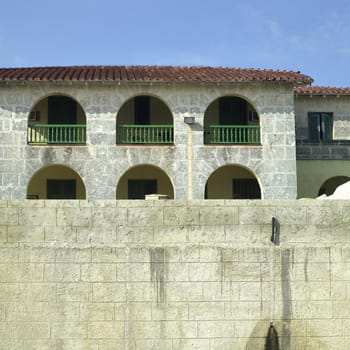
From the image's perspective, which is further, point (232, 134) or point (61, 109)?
point (61, 109)

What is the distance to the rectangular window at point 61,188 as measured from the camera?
23.5m

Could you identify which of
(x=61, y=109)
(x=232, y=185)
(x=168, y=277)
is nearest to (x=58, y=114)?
(x=61, y=109)

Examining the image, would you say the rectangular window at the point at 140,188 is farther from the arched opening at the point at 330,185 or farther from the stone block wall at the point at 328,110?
the arched opening at the point at 330,185

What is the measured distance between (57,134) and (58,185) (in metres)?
2.59

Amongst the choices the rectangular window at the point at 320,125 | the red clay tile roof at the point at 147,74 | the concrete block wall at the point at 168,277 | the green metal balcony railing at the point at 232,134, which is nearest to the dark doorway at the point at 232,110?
the green metal balcony railing at the point at 232,134

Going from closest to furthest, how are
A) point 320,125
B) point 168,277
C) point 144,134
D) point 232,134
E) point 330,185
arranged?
1. point 168,277
2. point 144,134
3. point 232,134
4. point 320,125
5. point 330,185

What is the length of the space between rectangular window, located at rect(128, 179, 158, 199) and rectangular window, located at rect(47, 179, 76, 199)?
8.02 feet

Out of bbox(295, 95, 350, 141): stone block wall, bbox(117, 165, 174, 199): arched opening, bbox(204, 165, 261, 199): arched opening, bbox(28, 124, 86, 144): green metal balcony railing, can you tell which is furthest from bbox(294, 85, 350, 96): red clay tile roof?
bbox(28, 124, 86, 144): green metal balcony railing

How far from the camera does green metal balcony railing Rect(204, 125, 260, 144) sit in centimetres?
2212

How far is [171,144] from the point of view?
71.4 ft

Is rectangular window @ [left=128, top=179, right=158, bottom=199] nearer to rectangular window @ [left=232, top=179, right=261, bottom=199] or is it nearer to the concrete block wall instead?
rectangular window @ [left=232, top=179, right=261, bottom=199]

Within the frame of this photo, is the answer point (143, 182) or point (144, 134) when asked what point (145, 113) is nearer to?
point (144, 134)

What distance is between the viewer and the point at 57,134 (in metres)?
22.0

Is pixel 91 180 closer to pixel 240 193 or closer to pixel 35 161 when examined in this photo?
pixel 35 161
